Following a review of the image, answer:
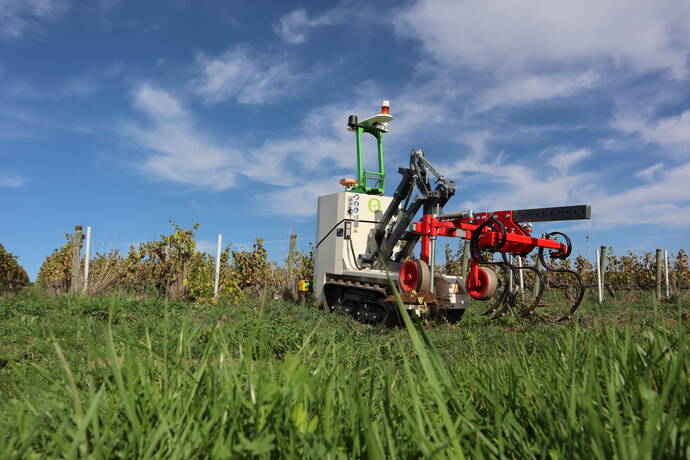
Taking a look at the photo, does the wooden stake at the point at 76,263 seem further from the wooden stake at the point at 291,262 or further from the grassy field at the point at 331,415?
the grassy field at the point at 331,415

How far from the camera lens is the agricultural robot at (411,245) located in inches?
293

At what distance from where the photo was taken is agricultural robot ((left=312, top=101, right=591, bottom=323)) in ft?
24.4

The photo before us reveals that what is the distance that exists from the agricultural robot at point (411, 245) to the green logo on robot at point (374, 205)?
0.02 metres

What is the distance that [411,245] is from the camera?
9.26 meters

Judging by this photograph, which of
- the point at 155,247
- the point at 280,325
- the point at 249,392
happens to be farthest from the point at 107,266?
the point at 249,392

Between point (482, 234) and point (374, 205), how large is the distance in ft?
10.7

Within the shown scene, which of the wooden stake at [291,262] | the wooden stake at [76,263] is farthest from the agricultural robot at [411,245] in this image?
the wooden stake at [76,263]

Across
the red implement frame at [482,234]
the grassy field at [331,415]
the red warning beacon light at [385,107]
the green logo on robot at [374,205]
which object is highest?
the red warning beacon light at [385,107]

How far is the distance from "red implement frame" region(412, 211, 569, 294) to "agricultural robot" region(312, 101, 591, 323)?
0.05ft

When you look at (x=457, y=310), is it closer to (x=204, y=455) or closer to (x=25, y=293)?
(x=204, y=455)

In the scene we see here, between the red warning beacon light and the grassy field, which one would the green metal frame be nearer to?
the red warning beacon light

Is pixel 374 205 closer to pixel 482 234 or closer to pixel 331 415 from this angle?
pixel 482 234

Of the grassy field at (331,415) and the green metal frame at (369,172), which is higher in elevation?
the green metal frame at (369,172)

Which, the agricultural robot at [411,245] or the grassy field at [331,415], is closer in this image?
the grassy field at [331,415]
